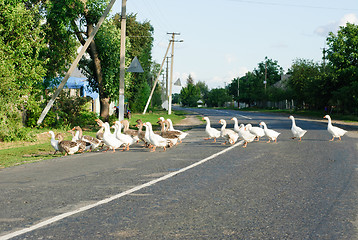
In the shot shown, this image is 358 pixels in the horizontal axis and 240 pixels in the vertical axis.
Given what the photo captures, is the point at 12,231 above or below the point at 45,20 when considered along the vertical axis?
below

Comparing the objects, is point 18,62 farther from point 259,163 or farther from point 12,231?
point 12,231

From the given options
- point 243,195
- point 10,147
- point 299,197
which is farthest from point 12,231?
point 10,147

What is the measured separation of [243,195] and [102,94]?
1998cm

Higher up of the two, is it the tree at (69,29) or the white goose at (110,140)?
the tree at (69,29)

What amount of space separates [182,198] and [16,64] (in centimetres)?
1466

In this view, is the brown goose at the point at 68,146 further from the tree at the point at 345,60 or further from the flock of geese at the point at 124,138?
the tree at the point at 345,60

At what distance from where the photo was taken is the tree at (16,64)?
1691 cm

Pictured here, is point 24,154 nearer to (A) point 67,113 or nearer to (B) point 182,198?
(B) point 182,198

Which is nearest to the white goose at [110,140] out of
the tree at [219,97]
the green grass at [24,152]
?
the green grass at [24,152]

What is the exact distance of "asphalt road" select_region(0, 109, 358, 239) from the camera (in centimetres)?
516

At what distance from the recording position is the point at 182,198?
22.6 feet

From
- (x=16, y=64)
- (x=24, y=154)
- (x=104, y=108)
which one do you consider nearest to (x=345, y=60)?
(x=104, y=108)

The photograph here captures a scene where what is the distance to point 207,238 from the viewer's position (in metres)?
4.85

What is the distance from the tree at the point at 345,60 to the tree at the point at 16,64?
33.5 meters
